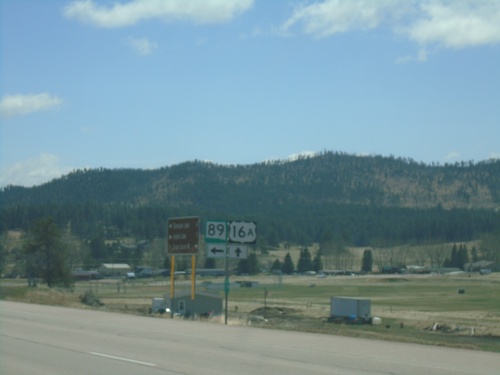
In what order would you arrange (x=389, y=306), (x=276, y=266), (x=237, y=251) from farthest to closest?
(x=276, y=266) < (x=389, y=306) < (x=237, y=251)

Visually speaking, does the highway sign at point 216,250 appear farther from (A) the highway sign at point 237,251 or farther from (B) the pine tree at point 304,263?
(B) the pine tree at point 304,263

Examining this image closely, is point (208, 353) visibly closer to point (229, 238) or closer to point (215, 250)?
point (229, 238)

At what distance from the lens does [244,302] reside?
230 feet

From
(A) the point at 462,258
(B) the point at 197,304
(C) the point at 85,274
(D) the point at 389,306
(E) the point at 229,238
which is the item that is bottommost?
(D) the point at 389,306

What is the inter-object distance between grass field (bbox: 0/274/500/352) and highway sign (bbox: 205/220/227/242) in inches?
112

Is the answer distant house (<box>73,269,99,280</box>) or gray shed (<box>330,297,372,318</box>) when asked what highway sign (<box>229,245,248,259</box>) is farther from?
distant house (<box>73,269,99,280</box>)

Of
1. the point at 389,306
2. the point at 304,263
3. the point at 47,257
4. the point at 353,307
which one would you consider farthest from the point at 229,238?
the point at 304,263

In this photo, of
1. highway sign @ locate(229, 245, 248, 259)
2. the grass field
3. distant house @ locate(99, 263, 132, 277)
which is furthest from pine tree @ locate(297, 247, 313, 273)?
highway sign @ locate(229, 245, 248, 259)

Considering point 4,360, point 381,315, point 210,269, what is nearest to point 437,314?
point 381,315

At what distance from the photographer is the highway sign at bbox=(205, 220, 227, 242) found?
27359 mm

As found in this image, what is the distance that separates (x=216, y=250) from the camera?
2750 centimetres

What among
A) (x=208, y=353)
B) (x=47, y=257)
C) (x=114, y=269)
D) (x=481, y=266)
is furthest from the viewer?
(x=481, y=266)

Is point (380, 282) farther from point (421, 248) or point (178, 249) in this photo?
point (178, 249)

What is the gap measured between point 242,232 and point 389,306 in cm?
4377
